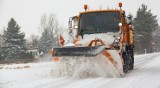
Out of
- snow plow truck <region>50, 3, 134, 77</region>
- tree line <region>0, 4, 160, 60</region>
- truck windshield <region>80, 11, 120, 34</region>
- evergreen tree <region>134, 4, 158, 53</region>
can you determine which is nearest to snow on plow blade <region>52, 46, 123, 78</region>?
snow plow truck <region>50, 3, 134, 77</region>

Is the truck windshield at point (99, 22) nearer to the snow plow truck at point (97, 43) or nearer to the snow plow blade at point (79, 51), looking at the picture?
the snow plow truck at point (97, 43)

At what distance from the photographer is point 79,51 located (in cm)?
1162

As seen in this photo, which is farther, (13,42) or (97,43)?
(13,42)

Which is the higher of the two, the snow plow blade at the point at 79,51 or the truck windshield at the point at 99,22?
the truck windshield at the point at 99,22

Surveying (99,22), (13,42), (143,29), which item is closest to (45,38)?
(13,42)

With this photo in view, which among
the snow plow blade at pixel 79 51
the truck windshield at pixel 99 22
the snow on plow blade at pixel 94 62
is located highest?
the truck windshield at pixel 99 22

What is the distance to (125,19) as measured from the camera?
13734mm

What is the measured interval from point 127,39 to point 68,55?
3496 mm

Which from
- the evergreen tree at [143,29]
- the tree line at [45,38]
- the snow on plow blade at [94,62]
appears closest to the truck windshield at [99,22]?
the snow on plow blade at [94,62]

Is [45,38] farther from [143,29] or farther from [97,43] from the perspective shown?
[97,43]

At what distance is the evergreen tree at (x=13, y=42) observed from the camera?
5731 cm

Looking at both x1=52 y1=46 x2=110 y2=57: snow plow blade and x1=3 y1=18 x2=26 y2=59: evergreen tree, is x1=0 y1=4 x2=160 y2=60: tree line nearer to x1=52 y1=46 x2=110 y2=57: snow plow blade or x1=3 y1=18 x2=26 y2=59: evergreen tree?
x1=3 y1=18 x2=26 y2=59: evergreen tree

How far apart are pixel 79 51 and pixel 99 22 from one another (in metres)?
2.13

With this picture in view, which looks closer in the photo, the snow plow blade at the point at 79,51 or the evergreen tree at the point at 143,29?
the snow plow blade at the point at 79,51
